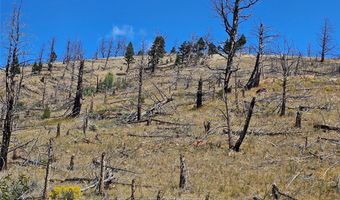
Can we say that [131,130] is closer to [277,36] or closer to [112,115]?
[112,115]

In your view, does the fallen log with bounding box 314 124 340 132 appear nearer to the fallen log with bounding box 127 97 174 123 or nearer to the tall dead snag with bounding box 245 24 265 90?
the fallen log with bounding box 127 97 174 123

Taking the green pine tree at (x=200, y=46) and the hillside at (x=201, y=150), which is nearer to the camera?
the hillside at (x=201, y=150)

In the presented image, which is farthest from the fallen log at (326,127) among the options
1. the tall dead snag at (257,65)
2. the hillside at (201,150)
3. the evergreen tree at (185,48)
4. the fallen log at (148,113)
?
the evergreen tree at (185,48)

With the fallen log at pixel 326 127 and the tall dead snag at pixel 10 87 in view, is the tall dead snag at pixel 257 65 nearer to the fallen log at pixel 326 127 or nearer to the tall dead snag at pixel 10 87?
the fallen log at pixel 326 127

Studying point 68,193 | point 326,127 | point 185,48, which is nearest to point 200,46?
point 185,48

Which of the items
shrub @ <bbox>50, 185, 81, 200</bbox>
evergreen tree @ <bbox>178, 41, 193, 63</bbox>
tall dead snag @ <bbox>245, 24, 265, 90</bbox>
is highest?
evergreen tree @ <bbox>178, 41, 193, 63</bbox>

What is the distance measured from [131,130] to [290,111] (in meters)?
12.9

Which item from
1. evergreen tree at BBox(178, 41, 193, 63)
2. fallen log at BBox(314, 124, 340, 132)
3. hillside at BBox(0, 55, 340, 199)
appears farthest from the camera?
evergreen tree at BBox(178, 41, 193, 63)

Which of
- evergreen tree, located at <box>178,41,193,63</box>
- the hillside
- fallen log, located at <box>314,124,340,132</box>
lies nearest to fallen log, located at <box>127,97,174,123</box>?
the hillside

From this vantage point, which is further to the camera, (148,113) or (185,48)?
(185,48)

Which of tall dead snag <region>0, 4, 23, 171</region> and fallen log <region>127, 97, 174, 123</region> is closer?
tall dead snag <region>0, 4, 23, 171</region>

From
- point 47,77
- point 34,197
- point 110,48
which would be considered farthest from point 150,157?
point 110,48

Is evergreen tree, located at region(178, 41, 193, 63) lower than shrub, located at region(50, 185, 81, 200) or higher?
higher

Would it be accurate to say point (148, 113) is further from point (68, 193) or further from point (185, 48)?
point (185, 48)
